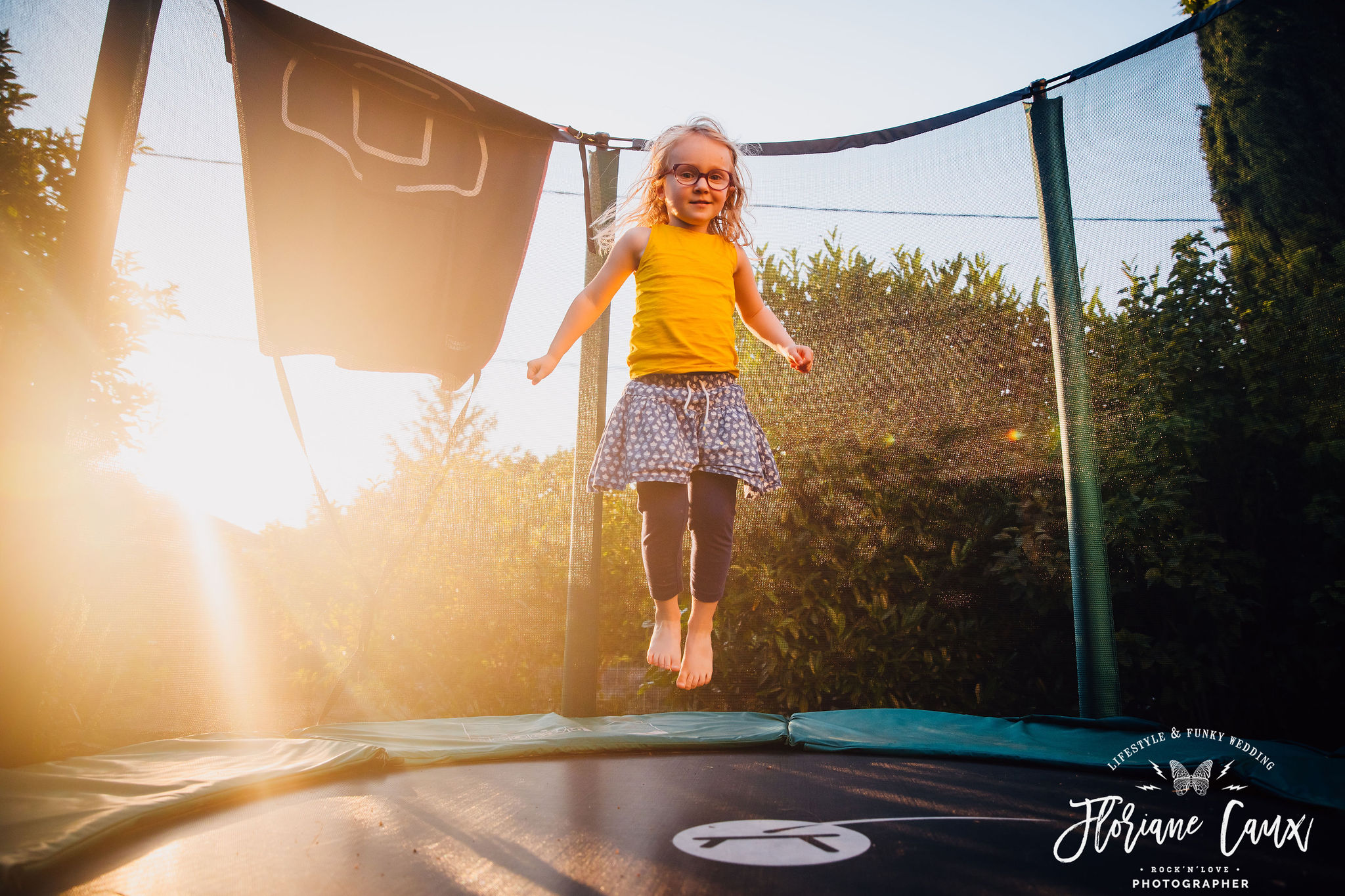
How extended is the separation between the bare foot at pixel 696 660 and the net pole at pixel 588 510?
1.94 feet

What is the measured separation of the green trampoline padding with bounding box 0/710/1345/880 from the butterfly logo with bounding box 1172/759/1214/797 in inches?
1.1

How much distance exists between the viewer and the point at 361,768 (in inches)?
52.6

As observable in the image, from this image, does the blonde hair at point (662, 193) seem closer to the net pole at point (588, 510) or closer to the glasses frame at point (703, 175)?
the glasses frame at point (703, 175)

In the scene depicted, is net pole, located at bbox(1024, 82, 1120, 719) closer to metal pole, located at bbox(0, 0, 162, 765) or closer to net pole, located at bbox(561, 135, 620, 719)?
net pole, located at bbox(561, 135, 620, 719)

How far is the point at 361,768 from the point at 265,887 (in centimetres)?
61

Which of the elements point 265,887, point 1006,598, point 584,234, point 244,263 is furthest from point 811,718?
point 244,263

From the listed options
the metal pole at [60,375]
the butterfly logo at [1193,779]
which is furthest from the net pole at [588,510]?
the butterfly logo at [1193,779]

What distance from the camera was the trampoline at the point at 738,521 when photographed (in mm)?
983

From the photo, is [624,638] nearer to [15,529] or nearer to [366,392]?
[366,392]

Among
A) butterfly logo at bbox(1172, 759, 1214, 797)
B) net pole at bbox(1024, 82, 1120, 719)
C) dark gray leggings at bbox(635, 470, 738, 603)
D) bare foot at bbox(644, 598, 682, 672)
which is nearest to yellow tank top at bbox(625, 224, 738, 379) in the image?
dark gray leggings at bbox(635, 470, 738, 603)

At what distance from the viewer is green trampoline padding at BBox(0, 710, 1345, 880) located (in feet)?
3.14

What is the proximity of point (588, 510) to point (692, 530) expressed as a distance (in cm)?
73

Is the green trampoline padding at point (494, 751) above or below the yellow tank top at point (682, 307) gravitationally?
below

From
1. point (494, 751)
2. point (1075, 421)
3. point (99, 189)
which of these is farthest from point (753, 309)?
point (99, 189)
